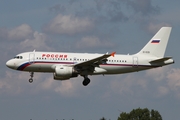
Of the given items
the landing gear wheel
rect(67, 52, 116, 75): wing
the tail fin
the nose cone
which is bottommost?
the landing gear wheel

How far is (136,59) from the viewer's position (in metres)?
Result: 84.4

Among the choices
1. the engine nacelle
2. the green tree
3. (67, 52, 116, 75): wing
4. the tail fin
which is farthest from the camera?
the green tree

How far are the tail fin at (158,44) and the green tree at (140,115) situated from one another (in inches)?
2139

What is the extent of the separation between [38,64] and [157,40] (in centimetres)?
1997

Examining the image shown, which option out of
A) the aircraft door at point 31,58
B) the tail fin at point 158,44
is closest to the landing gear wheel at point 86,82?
the aircraft door at point 31,58

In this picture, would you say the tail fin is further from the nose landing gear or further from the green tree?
the green tree

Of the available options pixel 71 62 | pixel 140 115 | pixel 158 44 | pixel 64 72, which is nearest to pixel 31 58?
pixel 64 72

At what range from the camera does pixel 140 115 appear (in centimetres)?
14262

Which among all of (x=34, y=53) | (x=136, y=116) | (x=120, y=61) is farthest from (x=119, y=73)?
(x=136, y=116)

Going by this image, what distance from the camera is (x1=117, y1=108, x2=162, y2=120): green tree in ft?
468

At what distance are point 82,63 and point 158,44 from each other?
14.7m

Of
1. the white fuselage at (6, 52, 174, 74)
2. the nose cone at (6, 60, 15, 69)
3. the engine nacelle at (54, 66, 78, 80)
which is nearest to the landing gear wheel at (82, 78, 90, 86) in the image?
the white fuselage at (6, 52, 174, 74)

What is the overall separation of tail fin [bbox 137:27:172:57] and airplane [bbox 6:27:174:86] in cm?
67

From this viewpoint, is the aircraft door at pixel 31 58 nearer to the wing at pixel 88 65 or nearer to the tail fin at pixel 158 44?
the wing at pixel 88 65
